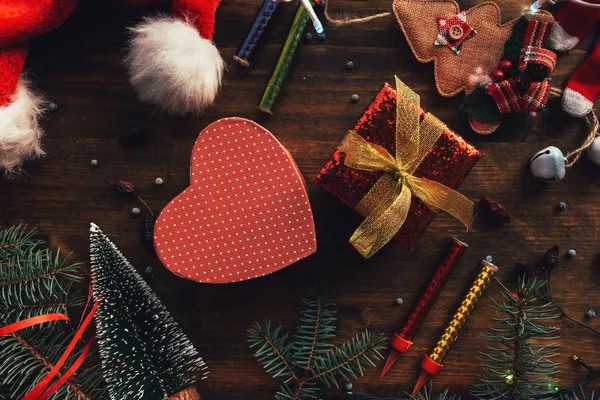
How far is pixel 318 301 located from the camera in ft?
3.46

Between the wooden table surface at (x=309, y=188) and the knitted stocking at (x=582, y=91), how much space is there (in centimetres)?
3

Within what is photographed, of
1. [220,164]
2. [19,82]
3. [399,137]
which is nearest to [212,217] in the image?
[220,164]

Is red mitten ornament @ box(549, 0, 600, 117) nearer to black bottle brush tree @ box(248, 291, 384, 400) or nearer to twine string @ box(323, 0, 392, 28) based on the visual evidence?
twine string @ box(323, 0, 392, 28)

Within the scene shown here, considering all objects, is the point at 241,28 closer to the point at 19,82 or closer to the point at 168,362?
the point at 19,82

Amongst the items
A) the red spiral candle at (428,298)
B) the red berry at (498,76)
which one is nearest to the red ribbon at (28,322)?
the red spiral candle at (428,298)

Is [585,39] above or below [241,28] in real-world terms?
above

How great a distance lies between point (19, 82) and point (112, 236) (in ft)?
1.21

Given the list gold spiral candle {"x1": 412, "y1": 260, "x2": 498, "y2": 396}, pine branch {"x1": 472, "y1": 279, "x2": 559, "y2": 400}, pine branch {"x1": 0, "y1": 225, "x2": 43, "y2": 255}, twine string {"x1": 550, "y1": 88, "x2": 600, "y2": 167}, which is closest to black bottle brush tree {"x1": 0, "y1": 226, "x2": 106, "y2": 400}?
pine branch {"x1": 0, "y1": 225, "x2": 43, "y2": 255}

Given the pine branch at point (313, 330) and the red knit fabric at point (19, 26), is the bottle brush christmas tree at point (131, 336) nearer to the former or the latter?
the pine branch at point (313, 330)

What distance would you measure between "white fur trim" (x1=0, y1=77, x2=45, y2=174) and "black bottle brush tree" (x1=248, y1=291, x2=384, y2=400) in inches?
23.5

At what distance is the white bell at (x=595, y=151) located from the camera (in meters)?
1.07

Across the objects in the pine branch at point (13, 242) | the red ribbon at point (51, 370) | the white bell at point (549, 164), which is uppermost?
the white bell at point (549, 164)

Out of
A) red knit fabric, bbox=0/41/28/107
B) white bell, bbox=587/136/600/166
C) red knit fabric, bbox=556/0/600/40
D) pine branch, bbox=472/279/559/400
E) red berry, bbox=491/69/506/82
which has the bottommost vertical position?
pine branch, bbox=472/279/559/400

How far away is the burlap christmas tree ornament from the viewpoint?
3.53ft
